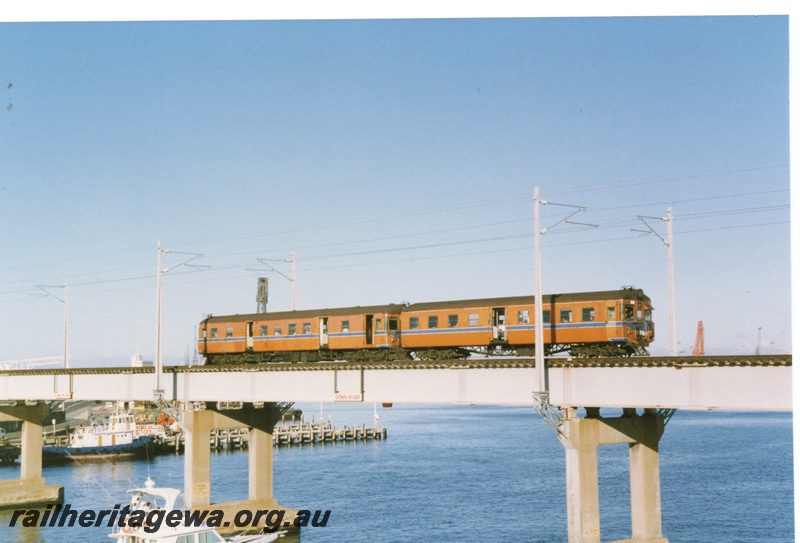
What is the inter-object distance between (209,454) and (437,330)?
15.7 metres

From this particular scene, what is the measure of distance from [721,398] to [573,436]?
6.47 metres

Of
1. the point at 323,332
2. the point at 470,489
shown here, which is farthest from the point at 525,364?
the point at 470,489

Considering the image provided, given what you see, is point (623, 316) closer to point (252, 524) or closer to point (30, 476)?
point (252, 524)

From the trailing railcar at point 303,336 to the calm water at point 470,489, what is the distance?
450 inches

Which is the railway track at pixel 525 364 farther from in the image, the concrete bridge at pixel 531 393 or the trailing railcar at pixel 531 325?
the trailing railcar at pixel 531 325

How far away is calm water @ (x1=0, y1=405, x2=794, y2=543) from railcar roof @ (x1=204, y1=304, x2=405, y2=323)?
13413 millimetres

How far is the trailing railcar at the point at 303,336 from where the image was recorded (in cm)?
4962

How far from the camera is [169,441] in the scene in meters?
114

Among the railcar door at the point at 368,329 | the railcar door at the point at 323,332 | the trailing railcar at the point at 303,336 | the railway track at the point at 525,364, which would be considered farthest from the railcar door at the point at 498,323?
the railcar door at the point at 323,332

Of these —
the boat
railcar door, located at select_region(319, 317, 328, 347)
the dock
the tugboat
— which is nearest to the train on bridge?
railcar door, located at select_region(319, 317, 328, 347)

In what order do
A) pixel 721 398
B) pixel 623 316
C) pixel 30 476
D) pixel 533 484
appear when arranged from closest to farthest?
pixel 721 398, pixel 623 316, pixel 30 476, pixel 533 484

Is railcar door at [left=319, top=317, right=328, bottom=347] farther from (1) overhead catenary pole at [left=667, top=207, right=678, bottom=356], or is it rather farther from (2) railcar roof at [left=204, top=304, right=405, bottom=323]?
(1) overhead catenary pole at [left=667, top=207, right=678, bottom=356]

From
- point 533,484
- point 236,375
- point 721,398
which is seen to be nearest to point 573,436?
point 721,398

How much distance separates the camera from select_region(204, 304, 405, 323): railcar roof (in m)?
49.9
